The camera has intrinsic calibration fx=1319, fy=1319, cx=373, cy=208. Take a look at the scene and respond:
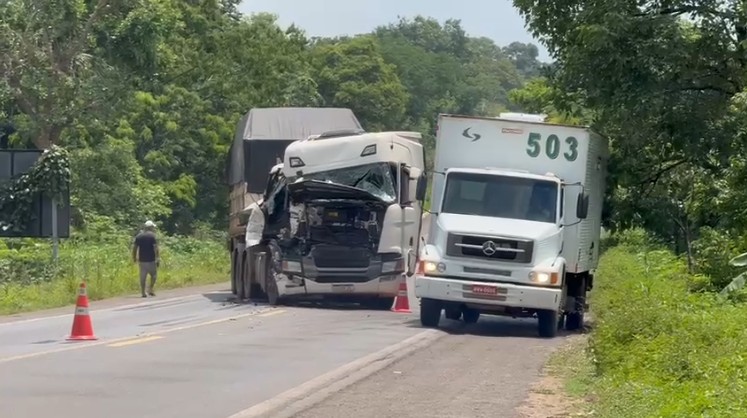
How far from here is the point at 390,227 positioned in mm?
24938

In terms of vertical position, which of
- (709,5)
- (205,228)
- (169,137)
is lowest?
(205,228)

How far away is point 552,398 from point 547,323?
323 inches

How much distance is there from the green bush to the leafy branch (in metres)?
18.8

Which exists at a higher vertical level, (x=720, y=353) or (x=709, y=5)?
(x=709, y=5)

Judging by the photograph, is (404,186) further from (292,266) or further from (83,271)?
(83,271)

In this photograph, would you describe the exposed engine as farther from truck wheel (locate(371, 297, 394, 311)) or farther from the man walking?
the man walking

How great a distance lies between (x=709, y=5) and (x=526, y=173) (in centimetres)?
569

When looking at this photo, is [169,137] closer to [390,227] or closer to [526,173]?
[390,227]

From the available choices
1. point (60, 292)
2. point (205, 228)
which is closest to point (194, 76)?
point (205, 228)

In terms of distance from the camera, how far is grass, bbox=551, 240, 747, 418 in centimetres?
1025

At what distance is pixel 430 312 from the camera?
21.6 meters

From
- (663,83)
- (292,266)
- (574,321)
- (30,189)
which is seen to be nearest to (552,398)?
(574,321)

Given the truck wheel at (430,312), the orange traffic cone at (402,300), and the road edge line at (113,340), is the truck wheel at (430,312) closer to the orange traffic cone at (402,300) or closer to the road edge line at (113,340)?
the road edge line at (113,340)

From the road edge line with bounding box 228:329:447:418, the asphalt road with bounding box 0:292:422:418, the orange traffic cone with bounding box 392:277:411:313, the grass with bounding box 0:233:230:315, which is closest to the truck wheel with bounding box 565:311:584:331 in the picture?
the asphalt road with bounding box 0:292:422:418
